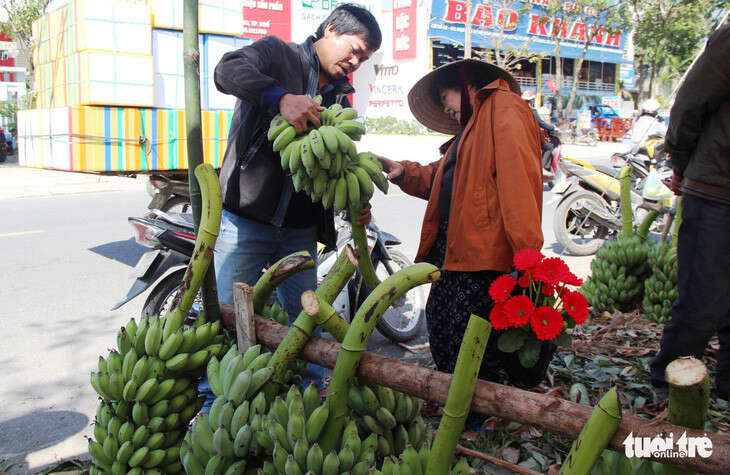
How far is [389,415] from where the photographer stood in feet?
4.49

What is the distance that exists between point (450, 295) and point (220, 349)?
51.5 inches

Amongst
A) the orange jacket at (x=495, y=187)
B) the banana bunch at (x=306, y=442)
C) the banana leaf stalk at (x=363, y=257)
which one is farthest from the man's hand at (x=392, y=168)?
the banana bunch at (x=306, y=442)

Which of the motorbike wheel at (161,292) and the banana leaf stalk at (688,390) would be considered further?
the motorbike wheel at (161,292)

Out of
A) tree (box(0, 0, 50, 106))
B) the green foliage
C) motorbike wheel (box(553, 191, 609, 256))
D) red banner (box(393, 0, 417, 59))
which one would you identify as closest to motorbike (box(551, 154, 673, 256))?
motorbike wheel (box(553, 191, 609, 256))

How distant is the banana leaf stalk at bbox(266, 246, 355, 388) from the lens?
147 centimetres

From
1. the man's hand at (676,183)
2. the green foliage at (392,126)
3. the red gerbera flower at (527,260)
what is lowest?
the red gerbera flower at (527,260)

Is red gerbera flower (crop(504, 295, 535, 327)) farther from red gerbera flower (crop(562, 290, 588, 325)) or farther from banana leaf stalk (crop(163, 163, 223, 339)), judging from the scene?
banana leaf stalk (crop(163, 163, 223, 339))

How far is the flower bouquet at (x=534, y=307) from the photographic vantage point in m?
1.69

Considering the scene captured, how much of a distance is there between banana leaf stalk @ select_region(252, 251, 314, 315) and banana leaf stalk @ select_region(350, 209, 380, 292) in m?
0.30

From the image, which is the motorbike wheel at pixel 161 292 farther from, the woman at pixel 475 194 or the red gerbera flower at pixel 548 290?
the red gerbera flower at pixel 548 290

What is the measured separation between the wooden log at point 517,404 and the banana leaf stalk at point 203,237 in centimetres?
38

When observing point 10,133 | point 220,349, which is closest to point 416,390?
point 220,349

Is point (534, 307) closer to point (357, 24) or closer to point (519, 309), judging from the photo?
point (519, 309)

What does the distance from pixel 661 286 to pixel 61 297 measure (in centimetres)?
462
